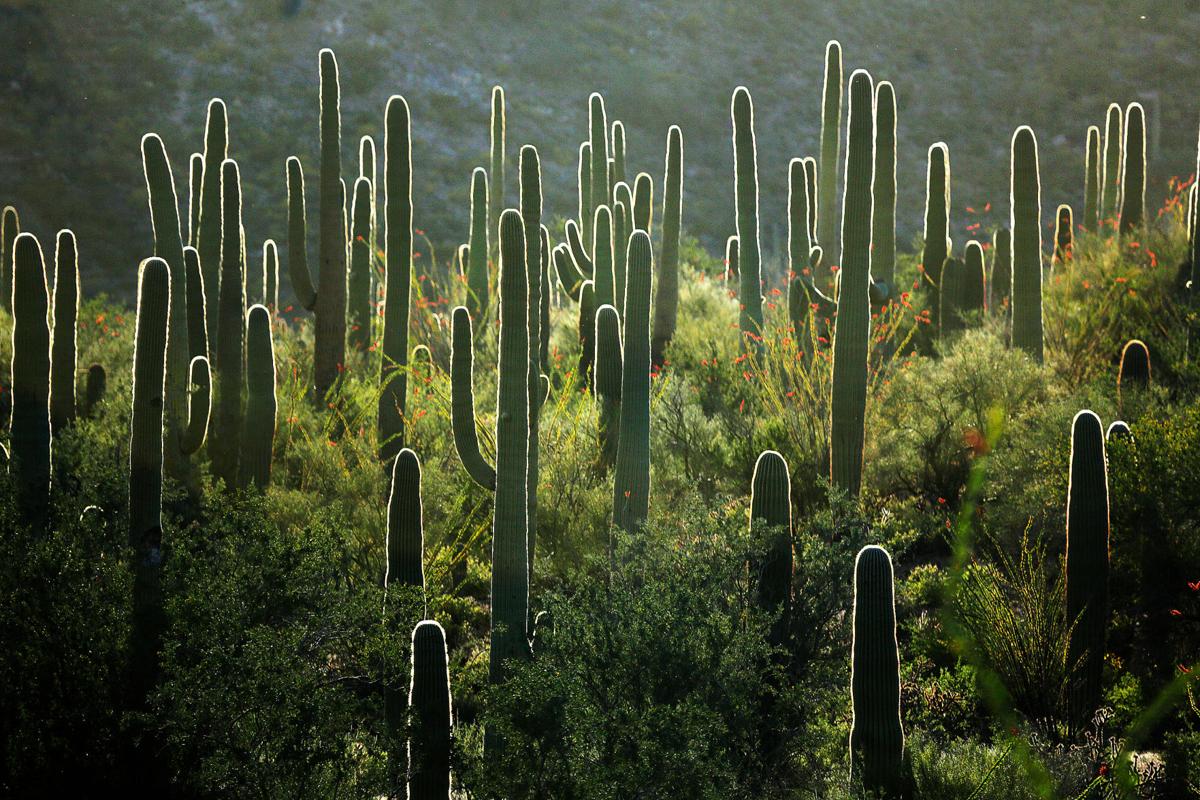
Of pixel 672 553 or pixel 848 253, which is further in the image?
pixel 848 253

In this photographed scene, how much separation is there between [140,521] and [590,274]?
21.6 ft

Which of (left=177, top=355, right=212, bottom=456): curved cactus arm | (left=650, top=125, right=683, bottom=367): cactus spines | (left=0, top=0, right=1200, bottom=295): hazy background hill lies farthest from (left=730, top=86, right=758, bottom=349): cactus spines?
(left=0, top=0, right=1200, bottom=295): hazy background hill

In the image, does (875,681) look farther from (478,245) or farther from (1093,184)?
(1093,184)

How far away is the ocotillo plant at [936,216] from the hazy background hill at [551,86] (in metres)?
14.2

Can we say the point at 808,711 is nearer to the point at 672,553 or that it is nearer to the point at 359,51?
the point at 672,553

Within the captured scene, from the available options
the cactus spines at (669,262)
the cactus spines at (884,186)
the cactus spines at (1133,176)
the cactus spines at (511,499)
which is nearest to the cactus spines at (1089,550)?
the cactus spines at (511,499)

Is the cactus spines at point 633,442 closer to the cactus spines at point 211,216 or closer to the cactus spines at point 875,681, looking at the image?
the cactus spines at point 875,681

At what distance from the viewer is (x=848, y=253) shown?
26.2 ft

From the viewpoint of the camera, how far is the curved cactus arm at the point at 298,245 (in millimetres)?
10414

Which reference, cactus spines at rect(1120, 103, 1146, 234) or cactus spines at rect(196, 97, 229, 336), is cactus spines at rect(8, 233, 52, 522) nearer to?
cactus spines at rect(196, 97, 229, 336)

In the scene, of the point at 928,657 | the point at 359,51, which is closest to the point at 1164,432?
the point at 928,657

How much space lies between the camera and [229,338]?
31.8ft

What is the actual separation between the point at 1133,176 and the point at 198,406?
9.93 meters

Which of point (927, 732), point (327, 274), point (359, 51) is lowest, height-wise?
point (927, 732)
